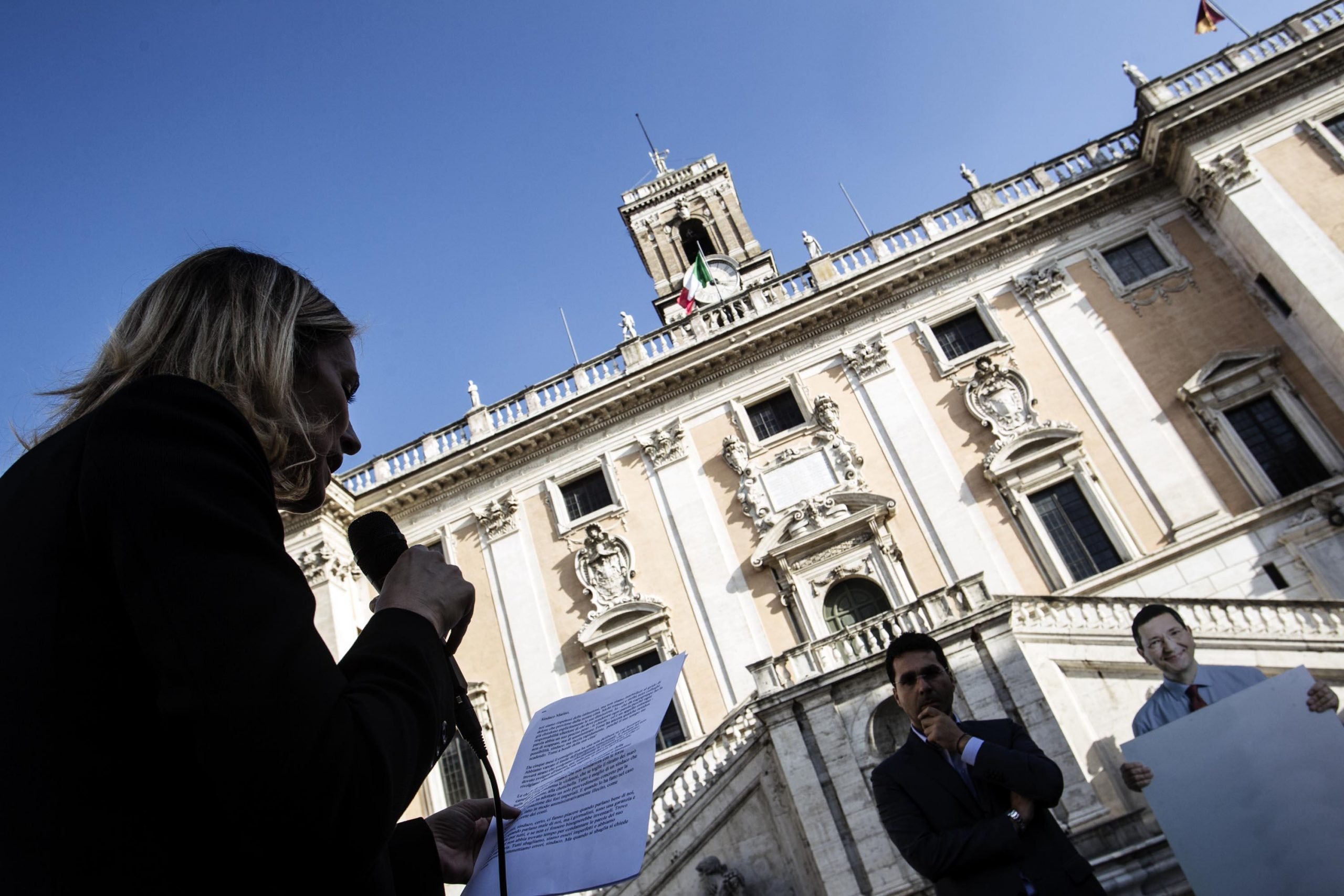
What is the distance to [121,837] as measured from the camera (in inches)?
39.5

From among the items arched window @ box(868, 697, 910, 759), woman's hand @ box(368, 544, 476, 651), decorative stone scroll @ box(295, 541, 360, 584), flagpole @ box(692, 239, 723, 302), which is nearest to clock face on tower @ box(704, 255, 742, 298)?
flagpole @ box(692, 239, 723, 302)

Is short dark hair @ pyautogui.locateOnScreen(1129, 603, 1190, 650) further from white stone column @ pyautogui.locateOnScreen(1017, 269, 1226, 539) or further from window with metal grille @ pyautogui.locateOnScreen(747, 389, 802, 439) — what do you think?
window with metal grille @ pyautogui.locateOnScreen(747, 389, 802, 439)

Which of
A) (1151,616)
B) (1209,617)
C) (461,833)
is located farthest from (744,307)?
(461,833)

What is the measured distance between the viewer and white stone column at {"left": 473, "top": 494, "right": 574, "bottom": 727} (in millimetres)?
18125

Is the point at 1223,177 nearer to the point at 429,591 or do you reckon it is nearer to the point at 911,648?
the point at 911,648

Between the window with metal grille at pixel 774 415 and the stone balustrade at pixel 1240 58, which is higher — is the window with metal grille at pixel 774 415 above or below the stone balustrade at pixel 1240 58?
below

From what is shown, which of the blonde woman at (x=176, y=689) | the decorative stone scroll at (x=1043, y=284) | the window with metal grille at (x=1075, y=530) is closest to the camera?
the blonde woman at (x=176, y=689)

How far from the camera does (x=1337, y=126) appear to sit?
57.5 ft

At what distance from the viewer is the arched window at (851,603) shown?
1694cm

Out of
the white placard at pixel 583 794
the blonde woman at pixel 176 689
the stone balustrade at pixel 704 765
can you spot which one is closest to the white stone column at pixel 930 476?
the stone balustrade at pixel 704 765

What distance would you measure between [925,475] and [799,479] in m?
2.71

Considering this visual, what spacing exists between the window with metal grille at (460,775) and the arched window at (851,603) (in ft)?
26.7

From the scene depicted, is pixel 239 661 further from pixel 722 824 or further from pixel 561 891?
pixel 722 824

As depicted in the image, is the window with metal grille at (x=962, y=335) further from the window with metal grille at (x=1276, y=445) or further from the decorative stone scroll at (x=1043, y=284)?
the window with metal grille at (x=1276, y=445)
